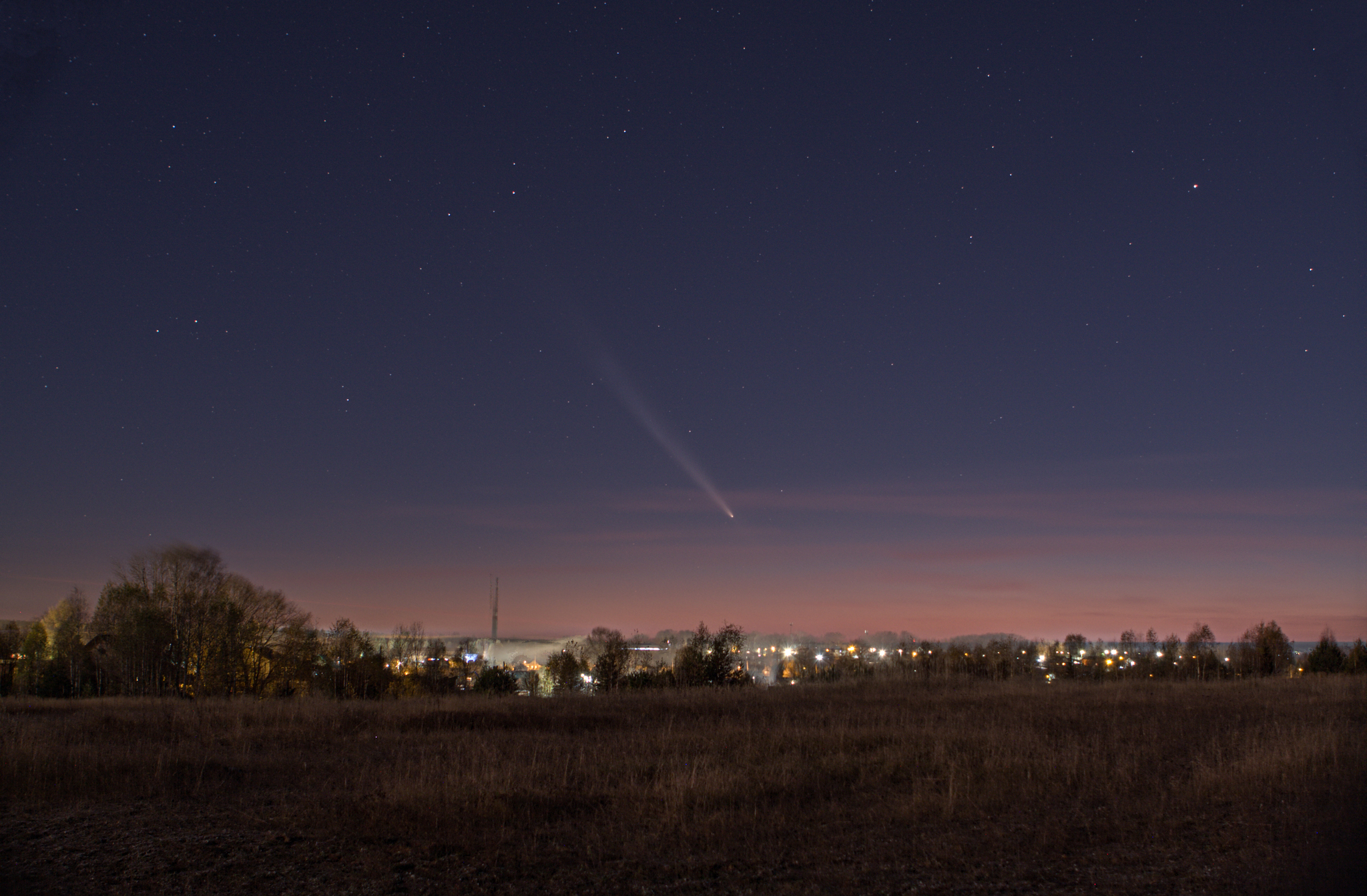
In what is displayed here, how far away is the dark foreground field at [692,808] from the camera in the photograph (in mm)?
6551

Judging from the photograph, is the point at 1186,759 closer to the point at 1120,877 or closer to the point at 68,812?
the point at 1120,877

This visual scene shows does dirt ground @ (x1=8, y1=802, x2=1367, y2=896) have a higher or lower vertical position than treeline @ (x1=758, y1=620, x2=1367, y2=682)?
higher

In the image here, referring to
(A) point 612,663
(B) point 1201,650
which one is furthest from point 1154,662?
(A) point 612,663

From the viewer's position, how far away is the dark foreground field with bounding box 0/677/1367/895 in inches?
258

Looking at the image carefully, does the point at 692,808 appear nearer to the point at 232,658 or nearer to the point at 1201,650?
the point at 232,658

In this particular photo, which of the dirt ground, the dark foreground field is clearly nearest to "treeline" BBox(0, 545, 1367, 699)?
the dark foreground field

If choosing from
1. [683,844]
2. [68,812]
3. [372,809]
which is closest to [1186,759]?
[683,844]

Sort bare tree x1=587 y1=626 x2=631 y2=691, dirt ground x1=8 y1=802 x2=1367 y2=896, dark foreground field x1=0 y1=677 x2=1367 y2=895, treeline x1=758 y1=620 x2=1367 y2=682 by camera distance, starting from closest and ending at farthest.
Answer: dirt ground x1=8 y1=802 x2=1367 y2=896 < dark foreground field x1=0 y1=677 x2=1367 y2=895 < bare tree x1=587 y1=626 x2=631 y2=691 < treeline x1=758 y1=620 x2=1367 y2=682

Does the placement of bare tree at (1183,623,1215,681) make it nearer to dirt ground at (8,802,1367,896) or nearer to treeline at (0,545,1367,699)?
treeline at (0,545,1367,699)

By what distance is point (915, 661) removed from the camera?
5375 cm

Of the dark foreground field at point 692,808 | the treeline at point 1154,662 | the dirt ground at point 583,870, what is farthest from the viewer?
the treeline at point 1154,662

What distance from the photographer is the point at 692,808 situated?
9.11 meters

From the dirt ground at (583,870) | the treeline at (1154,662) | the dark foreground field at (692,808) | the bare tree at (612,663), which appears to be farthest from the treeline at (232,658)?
the dirt ground at (583,870)

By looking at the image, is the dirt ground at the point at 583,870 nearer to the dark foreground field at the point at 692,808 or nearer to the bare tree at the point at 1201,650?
the dark foreground field at the point at 692,808
